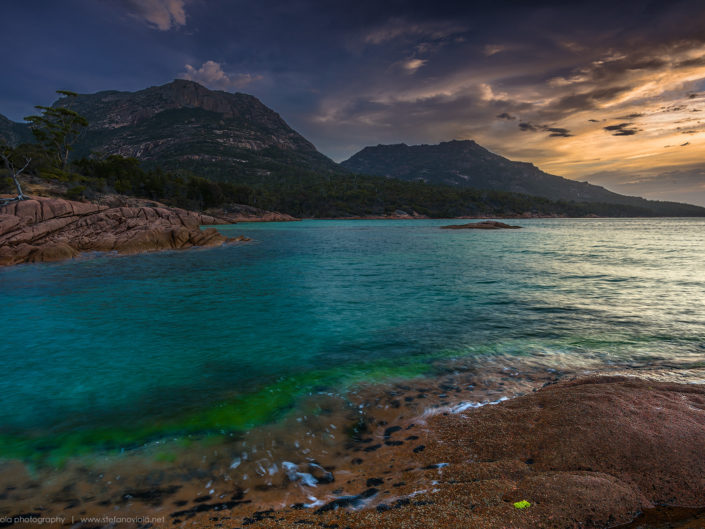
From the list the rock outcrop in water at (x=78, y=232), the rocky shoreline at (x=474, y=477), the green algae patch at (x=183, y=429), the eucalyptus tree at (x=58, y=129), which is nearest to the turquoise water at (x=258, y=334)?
the green algae patch at (x=183, y=429)

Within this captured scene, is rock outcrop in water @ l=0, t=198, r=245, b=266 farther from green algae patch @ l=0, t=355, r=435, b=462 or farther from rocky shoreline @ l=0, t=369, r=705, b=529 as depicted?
rocky shoreline @ l=0, t=369, r=705, b=529

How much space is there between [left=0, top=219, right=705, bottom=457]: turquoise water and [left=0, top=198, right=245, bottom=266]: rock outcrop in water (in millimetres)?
7630

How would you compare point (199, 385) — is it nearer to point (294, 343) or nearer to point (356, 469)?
point (294, 343)

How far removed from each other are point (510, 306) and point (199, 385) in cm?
1185

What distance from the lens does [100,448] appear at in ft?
17.2

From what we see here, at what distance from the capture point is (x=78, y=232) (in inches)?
1313

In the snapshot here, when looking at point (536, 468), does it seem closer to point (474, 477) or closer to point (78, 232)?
point (474, 477)

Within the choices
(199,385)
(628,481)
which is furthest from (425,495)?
(199,385)

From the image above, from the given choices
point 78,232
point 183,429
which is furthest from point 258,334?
point 78,232

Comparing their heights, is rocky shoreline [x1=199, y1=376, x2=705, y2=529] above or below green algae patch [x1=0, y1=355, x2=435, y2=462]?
above

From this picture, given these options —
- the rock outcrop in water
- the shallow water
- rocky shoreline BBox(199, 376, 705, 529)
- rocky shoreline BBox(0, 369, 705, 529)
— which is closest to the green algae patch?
the shallow water

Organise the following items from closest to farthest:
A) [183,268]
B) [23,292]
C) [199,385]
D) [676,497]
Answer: [676,497] < [199,385] < [23,292] < [183,268]

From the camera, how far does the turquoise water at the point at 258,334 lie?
6.50 m

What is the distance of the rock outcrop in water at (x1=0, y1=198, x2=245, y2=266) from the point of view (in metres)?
28.0
